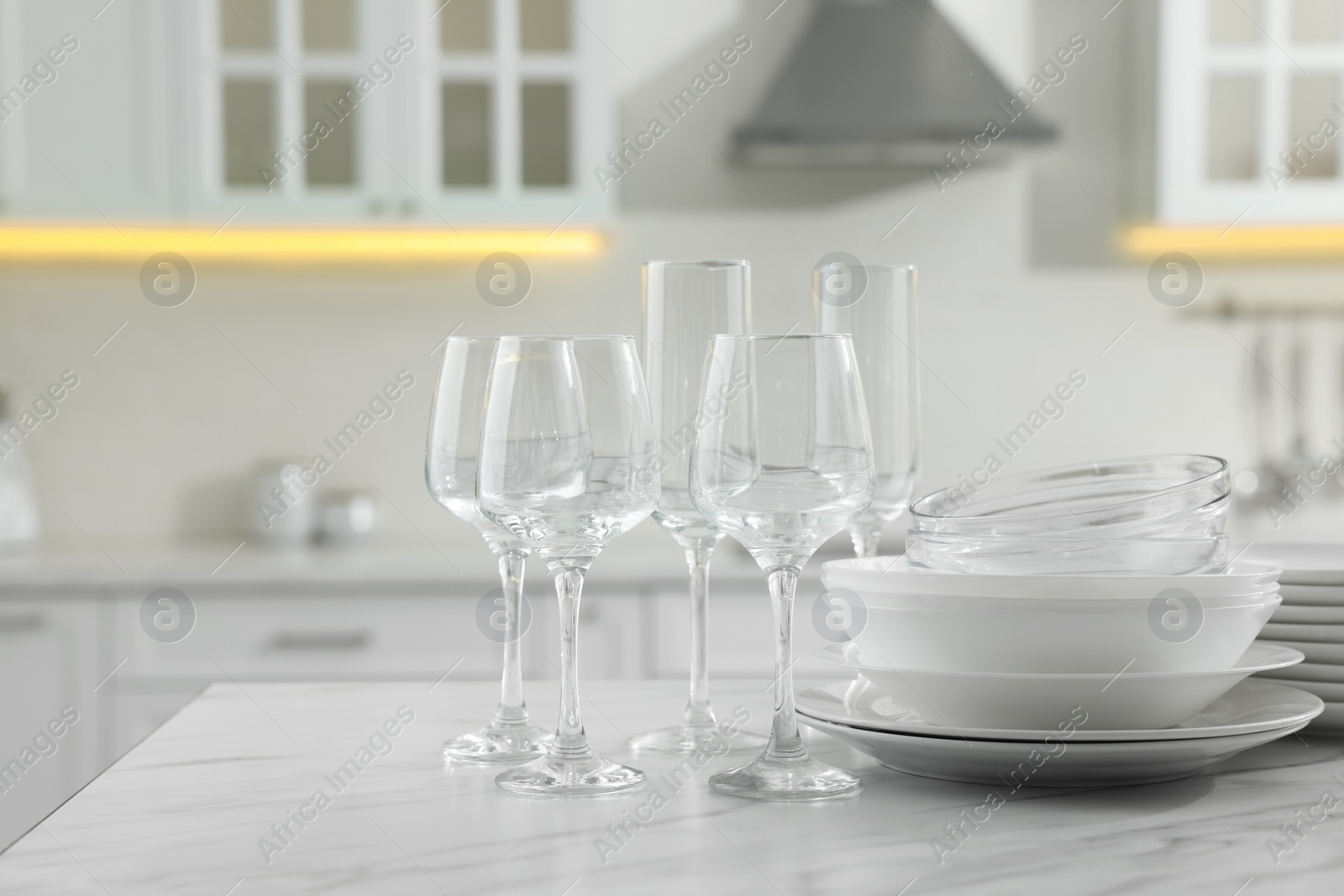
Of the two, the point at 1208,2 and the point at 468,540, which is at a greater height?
the point at 1208,2

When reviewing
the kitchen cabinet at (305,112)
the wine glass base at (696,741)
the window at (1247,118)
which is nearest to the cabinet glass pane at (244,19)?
the kitchen cabinet at (305,112)

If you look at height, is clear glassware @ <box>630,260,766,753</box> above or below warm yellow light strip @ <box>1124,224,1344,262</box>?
below

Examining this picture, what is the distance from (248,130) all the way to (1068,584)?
6.97ft

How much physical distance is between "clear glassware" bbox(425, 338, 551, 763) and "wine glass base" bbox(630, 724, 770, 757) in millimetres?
67

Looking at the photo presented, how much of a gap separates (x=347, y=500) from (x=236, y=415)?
0.35 meters

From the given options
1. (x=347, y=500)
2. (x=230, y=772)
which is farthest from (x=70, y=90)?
(x=230, y=772)

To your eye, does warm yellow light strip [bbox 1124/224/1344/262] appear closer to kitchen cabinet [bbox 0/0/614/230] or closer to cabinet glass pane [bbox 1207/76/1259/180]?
cabinet glass pane [bbox 1207/76/1259/180]

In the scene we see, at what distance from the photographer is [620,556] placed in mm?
2316

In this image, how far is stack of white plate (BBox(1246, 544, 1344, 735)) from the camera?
2.66 ft

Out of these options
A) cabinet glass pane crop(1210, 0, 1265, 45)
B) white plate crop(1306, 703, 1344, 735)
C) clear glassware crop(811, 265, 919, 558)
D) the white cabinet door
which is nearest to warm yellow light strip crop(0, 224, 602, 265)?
the white cabinet door

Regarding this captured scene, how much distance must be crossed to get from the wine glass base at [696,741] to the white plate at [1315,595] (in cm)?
35

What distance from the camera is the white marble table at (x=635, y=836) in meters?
0.55

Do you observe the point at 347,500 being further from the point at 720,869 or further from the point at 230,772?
the point at 720,869

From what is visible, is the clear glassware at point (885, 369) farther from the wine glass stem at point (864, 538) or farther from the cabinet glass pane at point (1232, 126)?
the cabinet glass pane at point (1232, 126)
